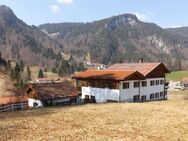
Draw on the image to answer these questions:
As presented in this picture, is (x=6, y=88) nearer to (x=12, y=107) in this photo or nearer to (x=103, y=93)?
(x=103, y=93)

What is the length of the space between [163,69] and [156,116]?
35485mm

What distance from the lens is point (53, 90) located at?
56062 millimetres

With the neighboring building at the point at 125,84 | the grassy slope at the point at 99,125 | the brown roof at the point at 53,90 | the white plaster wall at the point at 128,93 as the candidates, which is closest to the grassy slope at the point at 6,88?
the neighboring building at the point at 125,84

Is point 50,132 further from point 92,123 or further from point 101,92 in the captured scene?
point 101,92

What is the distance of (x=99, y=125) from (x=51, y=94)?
81.7 feet

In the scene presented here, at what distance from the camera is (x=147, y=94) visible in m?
64.6

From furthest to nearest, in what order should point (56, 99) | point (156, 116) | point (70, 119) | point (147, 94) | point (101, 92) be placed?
1. point (147, 94)
2. point (101, 92)
3. point (56, 99)
4. point (156, 116)
5. point (70, 119)

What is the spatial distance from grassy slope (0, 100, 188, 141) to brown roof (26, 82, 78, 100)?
15927 millimetres

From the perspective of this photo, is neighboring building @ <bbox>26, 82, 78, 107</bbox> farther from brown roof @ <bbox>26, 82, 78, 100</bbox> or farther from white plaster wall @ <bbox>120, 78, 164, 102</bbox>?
white plaster wall @ <bbox>120, 78, 164, 102</bbox>

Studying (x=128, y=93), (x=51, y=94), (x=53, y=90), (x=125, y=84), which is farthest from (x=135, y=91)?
(x=51, y=94)

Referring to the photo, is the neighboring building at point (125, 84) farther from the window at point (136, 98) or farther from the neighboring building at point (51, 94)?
the neighboring building at point (51, 94)

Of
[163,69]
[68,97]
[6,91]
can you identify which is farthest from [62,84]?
[6,91]

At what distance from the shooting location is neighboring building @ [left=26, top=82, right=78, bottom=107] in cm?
5328

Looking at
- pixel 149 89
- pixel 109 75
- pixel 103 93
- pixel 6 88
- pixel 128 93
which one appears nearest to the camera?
pixel 128 93
